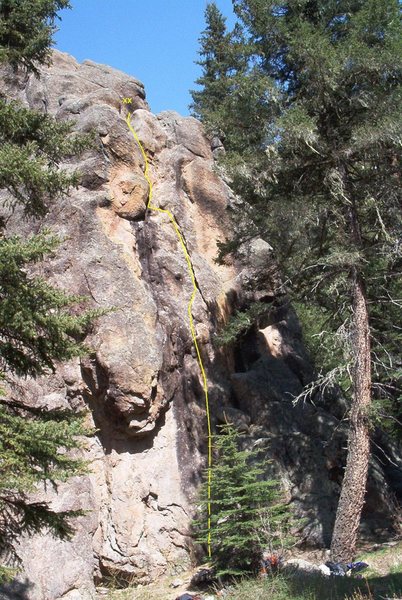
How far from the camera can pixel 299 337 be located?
1742 cm

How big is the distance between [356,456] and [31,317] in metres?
6.47

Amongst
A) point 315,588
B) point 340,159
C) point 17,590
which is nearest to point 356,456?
point 315,588

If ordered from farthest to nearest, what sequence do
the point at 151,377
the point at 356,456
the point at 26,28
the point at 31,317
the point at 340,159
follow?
the point at 151,377
the point at 340,159
the point at 356,456
the point at 26,28
the point at 31,317

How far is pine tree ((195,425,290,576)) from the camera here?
29.2 ft

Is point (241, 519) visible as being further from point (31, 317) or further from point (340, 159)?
point (340, 159)

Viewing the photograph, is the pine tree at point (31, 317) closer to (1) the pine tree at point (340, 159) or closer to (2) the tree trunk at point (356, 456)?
(1) the pine tree at point (340, 159)

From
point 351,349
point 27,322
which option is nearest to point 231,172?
point 351,349

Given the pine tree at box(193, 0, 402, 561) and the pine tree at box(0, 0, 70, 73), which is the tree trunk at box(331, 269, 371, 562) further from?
the pine tree at box(0, 0, 70, 73)

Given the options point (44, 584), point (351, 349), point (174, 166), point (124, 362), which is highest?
point (174, 166)

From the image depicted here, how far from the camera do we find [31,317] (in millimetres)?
6500

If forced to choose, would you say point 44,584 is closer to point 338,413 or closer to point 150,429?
point 150,429

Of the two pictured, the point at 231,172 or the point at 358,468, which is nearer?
the point at 358,468

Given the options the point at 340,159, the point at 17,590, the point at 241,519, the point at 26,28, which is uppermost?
the point at 26,28

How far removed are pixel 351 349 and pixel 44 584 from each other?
6.95 meters
